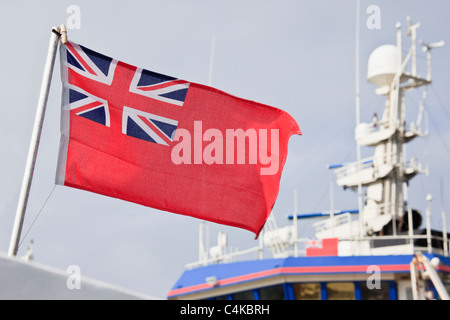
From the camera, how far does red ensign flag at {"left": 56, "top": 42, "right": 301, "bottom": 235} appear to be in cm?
921

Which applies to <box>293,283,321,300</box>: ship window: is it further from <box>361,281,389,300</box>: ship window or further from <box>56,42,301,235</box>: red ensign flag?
<box>56,42,301,235</box>: red ensign flag

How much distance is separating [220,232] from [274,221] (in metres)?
2.08

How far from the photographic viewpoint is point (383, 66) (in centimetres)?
2681

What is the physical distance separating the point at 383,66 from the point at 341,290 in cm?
1042

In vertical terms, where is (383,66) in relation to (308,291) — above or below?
above

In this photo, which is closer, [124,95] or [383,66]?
[124,95]

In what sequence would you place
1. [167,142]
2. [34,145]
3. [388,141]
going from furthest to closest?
[388,141], [167,142], [34,145]

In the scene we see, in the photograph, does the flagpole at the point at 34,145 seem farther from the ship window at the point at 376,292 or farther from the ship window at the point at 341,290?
the ship window at the point at 376,292

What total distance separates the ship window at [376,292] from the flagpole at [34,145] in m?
13.7

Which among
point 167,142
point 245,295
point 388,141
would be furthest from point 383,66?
A: point 167,142

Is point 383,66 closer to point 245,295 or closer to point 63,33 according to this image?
point 245,295

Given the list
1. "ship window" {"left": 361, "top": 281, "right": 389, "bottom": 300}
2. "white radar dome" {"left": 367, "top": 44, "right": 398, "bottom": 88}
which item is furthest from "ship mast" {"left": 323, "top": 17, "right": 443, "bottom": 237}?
"ship window" {"left": 361, "top": 281, "right": 389, "bottom": 300}

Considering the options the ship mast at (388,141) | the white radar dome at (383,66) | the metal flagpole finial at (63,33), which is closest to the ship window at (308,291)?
the ship mast at (388,141)

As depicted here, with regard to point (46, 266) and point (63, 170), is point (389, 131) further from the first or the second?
point (46, 266)
